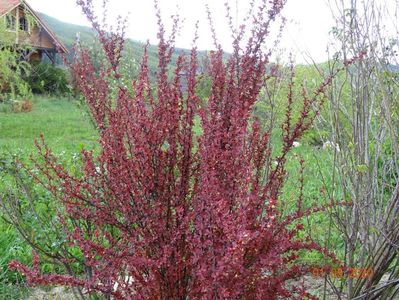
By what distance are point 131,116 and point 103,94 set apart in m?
0.62

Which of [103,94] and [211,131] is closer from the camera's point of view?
[211,131]

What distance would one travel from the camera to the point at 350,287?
2855mm

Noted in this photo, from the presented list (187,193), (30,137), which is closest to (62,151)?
(30,137)

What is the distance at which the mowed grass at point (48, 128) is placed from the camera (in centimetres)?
1081

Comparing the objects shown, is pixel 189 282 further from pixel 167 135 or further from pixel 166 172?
pixel 167 135

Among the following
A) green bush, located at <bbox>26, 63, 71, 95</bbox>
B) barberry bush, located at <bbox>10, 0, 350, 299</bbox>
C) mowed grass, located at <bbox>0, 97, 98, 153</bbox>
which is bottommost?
mowed grass, located at <bbox>0, 97, 98, 153</bbox>

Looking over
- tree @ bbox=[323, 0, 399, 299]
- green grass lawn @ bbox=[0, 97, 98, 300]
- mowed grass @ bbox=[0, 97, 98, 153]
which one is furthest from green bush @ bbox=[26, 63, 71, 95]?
tree @ bbox=[323, 0, 399, 299]

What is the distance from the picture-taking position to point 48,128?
1403 centimetres

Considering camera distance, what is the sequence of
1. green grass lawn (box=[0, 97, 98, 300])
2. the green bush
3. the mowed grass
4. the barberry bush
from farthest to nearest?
the green bush
the mowed grass
green grass lawn (box=[0, 97, 98, 300])
the barberry bush

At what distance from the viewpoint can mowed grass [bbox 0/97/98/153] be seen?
35.5ft

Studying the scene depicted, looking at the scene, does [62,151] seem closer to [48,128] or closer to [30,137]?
[30,137]

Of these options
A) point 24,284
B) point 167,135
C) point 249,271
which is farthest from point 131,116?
point 24,284

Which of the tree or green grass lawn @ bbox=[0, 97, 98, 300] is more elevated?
the tree
